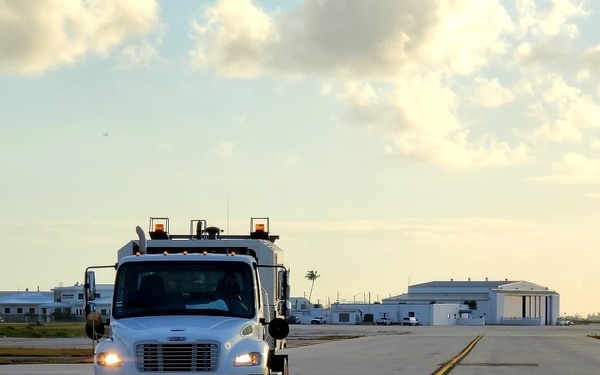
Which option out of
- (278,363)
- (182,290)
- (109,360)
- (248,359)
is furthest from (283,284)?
(109,360)

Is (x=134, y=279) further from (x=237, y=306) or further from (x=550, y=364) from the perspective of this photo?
(x=550, y=364)

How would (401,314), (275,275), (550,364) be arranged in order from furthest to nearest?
(401,314), (550,364), (275,275)

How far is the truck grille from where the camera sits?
57.8ft

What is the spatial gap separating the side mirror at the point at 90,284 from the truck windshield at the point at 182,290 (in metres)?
0.40

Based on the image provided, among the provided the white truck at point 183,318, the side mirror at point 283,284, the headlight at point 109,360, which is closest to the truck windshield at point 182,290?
the white truck at point 183,318

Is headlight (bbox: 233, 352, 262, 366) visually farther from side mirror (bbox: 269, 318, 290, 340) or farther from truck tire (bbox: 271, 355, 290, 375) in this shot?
truck tire (bbox: 271, 355, 290, 375)

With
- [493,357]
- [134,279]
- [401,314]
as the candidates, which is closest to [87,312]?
[134,279]

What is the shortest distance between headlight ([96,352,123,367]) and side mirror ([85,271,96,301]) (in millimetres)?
1143

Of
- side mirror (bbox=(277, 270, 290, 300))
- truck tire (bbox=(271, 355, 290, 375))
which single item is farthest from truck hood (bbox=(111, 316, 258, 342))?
truck tire (bbox=(271, 355, 290, 375))

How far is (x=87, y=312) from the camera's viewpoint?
18.9 meters

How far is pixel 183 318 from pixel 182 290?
60 centimetres

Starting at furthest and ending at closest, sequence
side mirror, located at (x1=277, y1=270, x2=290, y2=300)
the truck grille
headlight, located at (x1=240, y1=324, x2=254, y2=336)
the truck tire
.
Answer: the truck tire < side mirror, located at (x1=277, y1=270, x2=290, y2=300) < headlight, located at (x1=240, y1=324, x2=254, y2=336) < the truck grille

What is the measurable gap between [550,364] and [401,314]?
156 metres

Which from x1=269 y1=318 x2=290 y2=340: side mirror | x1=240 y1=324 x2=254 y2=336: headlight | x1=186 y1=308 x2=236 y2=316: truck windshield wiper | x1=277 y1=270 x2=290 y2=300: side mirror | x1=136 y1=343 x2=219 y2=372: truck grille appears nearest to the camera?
x1=136 y1=343 x2=219 y2=372: truck grille
